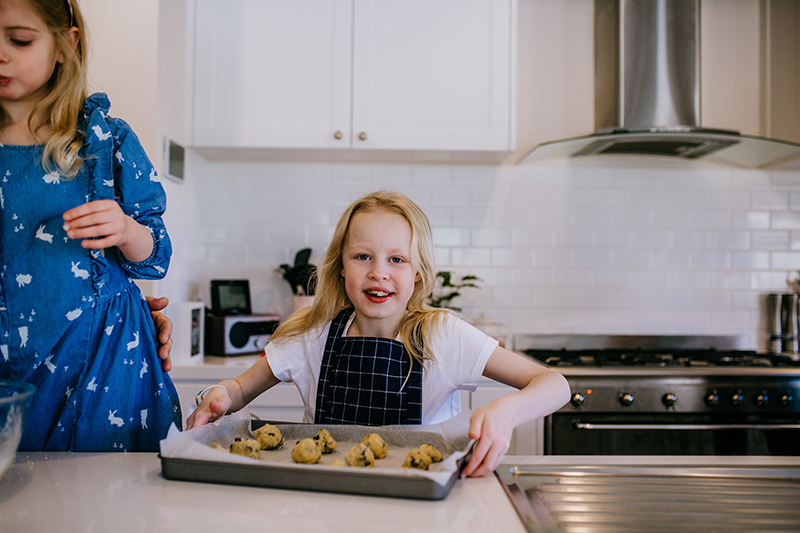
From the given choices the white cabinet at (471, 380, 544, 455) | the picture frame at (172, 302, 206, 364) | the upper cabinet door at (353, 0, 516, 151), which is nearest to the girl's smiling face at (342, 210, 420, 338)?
the white cabinet at (471, 380, 544, 455)

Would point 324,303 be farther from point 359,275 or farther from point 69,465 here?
point 69,465

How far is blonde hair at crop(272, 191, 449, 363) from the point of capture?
Result: 1191 mm

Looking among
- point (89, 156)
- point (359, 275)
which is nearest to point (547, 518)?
point (359, 275)

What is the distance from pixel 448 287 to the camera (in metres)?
2.38

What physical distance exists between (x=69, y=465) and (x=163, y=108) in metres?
1.45

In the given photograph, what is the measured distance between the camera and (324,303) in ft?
4.22

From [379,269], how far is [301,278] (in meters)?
1.17

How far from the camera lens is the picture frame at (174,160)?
1943 mm

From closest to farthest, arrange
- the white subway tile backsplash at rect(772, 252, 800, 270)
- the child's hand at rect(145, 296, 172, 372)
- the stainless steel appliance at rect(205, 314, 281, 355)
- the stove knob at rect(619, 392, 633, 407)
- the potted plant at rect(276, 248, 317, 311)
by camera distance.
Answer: the child's hand at rect(145, 296, 172, 372), the stove knob at rect(619, 392, 633, 407), the stainless steel appliance at rect(205, 314, 281, 355), the potted plant at rect(276, 248, 317, 311), the white subway tile backsplash at rect(772, 252, 800, 270)

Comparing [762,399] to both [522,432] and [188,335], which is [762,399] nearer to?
[522,432]

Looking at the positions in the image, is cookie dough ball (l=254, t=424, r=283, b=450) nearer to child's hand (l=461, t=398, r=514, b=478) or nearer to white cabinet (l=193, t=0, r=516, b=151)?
child's hand (l=461, t=398, r=514, b=478)

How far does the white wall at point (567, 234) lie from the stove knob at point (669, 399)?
2.06ft

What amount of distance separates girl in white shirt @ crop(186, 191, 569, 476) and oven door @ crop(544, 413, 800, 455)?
0.75m

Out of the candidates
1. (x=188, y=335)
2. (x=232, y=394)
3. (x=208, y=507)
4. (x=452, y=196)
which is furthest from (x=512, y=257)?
(x=208, y=507)
